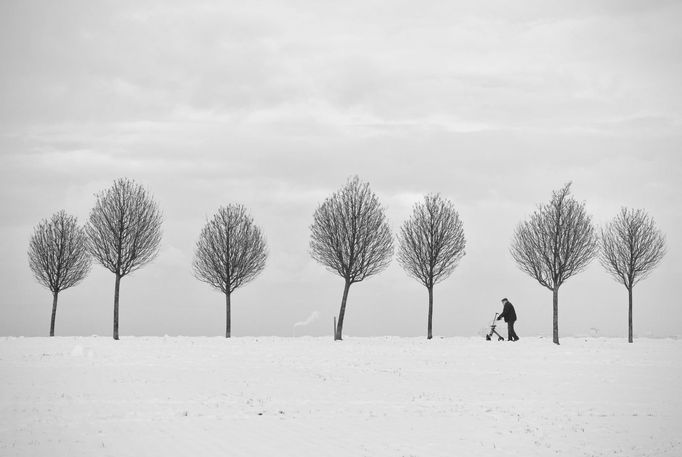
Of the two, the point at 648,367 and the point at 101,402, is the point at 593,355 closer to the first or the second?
the point at 648,367

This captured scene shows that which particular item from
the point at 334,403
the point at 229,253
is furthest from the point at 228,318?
the point at 334,403

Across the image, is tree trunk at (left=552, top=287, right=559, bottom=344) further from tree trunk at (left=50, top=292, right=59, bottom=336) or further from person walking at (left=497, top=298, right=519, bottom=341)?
tree trunk at (left=50, top=292, right=59, bottom=336)

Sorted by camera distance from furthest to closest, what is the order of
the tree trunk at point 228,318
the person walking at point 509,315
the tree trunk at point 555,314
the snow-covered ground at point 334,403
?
the tree trunk at point 228,318 < the tree trunk at point 555,314 < the person walking at point 509,315 < the snow-covered ground at point 334,403

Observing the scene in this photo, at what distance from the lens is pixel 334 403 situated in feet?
60.4

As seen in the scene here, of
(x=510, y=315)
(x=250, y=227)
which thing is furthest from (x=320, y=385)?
(x=250, y=227)

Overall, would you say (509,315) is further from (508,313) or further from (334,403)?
(334,403)

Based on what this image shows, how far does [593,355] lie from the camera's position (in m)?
30.6

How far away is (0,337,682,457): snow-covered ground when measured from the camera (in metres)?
14.4

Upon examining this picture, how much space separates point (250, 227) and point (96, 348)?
651 inches

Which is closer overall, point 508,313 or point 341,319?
point 508,313

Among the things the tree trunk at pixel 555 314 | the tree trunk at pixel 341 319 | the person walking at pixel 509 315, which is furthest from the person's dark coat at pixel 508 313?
the tree trunk at pixel 341 319

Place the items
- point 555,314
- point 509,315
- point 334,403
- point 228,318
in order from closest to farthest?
point 334,403 < point 509,315 < point 555,314 < point 228,318

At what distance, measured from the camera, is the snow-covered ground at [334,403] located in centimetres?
1436

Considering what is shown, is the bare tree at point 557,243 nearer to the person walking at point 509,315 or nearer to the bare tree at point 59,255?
the person walking at point 509,315
